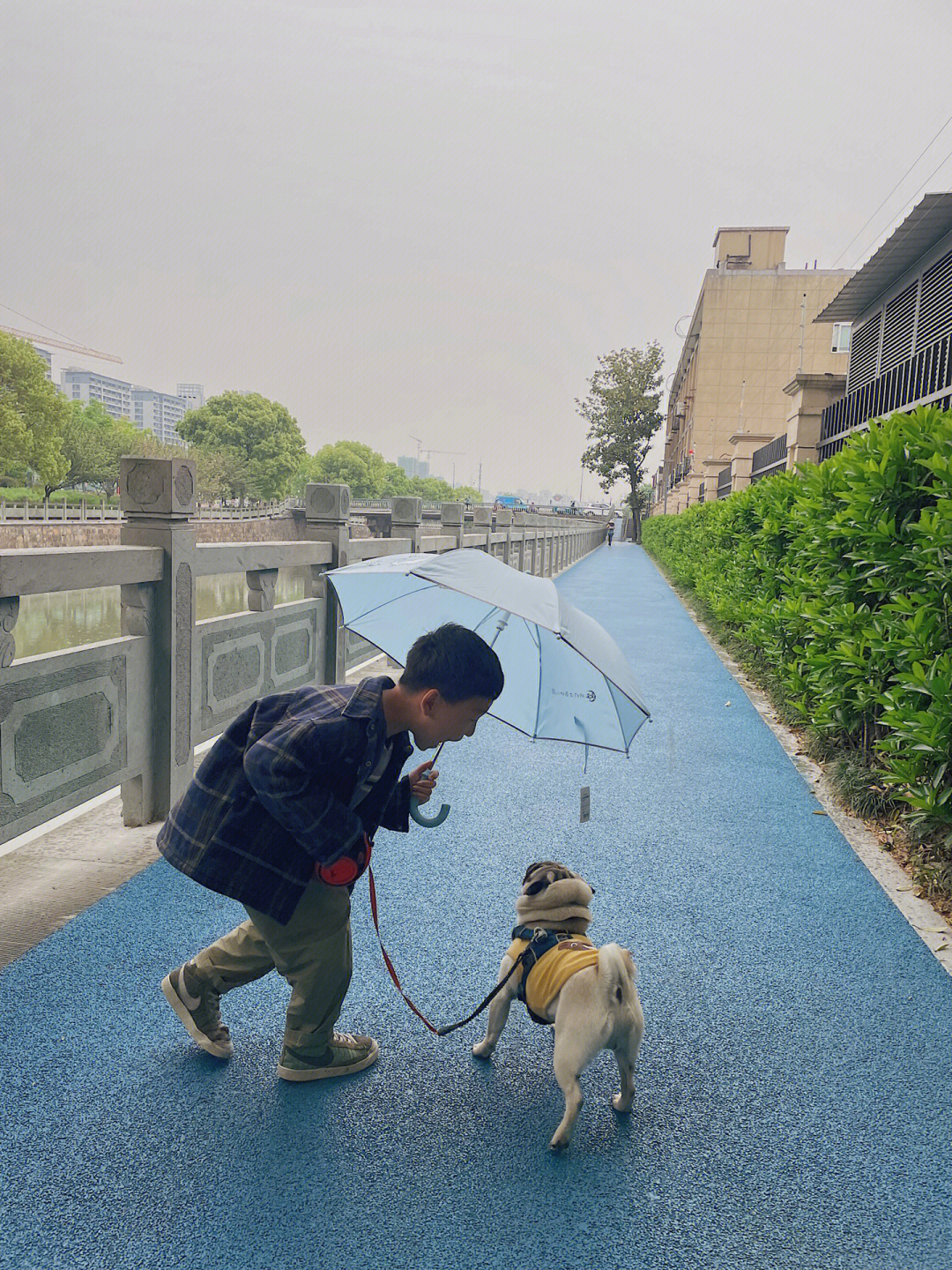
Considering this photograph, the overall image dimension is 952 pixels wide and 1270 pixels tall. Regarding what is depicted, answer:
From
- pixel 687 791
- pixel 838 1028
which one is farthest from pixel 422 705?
pixel 687 791

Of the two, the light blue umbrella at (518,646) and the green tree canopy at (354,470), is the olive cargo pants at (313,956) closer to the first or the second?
the light blue umbrella at (518,646)

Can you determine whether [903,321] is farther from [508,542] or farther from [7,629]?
[7,629]

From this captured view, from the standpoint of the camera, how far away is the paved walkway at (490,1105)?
2057mm

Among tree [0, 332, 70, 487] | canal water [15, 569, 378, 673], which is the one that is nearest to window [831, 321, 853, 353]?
canal water [15, 569, 378, 673]

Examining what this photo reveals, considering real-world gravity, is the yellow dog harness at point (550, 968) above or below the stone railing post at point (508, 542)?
below

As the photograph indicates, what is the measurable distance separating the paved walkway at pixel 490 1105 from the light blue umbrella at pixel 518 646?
817 mm

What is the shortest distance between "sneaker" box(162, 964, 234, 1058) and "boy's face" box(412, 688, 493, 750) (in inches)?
41.4

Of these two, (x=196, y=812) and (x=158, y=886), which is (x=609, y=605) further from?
(x=196, y=812)

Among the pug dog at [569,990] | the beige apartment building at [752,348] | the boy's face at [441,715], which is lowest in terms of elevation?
the pug dog at [569,990]

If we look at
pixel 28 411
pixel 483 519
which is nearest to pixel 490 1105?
pixel 483 519

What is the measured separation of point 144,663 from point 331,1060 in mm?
2307

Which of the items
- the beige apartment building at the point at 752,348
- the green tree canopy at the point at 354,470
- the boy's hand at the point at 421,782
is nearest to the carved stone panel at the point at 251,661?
the boy's hand at the point at 421,782

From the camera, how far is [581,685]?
117 inches

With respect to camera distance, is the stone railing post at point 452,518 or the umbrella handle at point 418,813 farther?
the stone railing post at point 452,518
